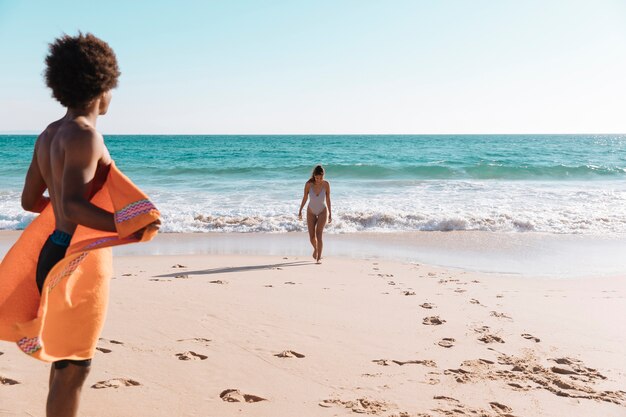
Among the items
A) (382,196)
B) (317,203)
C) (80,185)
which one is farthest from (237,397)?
(382,196)

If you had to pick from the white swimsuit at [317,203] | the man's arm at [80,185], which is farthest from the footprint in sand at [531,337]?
the white swimsuit at [317,203]

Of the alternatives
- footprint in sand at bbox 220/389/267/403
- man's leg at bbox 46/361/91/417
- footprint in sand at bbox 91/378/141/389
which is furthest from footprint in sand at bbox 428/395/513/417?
man's leg at bbox 46/361/91/417

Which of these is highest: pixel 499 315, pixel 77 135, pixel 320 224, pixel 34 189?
pixel 77 135

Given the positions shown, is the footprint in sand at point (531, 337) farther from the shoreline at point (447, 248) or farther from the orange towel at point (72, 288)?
the orange towel at point (72, 288)

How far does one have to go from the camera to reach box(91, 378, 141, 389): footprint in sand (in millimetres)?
3471

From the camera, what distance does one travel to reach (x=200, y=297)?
5.93 meters

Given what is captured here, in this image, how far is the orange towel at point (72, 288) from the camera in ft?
6.99

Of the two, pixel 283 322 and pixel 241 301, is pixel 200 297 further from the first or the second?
pixel 283 322

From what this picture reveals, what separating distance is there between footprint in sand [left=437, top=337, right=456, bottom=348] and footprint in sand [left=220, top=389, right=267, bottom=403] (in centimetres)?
180

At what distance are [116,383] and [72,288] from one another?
160 cm

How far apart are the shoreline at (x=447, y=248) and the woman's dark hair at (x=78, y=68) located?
7.03 metres

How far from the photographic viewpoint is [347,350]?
437 centimetres

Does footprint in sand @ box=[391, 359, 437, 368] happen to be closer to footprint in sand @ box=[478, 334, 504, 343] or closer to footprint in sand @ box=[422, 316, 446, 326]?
footprint in sand @ box=[478, 334, 504, 343]

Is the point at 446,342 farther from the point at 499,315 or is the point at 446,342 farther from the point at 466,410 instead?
the point at 466,410
